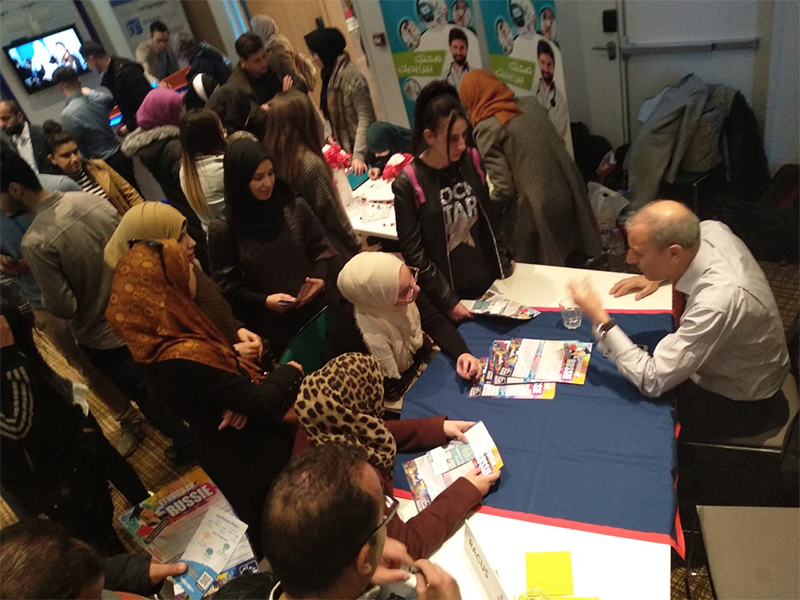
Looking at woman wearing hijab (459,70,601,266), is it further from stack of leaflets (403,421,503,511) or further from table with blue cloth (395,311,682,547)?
stack of leaflets (403,421,503,511)

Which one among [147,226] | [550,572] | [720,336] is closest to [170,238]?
[147,226]

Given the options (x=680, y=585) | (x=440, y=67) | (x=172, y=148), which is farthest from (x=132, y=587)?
(x=440, y=67)

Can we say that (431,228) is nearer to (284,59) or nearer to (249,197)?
(249,197)

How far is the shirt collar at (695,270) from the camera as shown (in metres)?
1.79

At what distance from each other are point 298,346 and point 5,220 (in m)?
1.84

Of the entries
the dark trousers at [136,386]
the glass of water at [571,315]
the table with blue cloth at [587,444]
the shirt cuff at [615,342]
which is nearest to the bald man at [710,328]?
the shirt cuff at [615,342]

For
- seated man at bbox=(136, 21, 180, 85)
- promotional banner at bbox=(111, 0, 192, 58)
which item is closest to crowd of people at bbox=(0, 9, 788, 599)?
seated man at bbox=(136, 21, 180, 85)

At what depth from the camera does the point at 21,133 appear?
14.4ft

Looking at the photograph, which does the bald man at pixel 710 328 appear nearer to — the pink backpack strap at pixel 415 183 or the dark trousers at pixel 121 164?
the pink backpack strap at pixel 415 183

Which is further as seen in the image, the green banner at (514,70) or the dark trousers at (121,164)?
the dark trousers at (121,164)

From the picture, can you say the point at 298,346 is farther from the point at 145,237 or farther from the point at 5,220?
the point at 5,220

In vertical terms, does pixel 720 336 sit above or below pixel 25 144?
below

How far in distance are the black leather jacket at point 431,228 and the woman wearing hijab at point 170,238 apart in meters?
0.77

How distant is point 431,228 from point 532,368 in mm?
743
